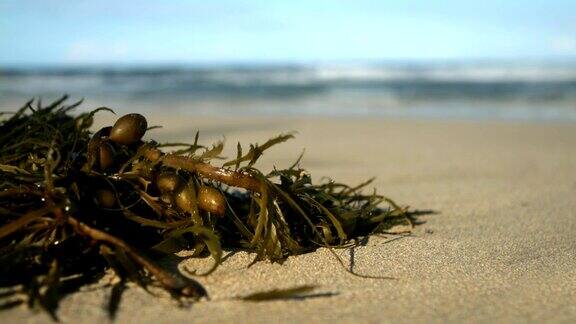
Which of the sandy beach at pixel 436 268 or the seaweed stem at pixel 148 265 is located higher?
the seaweed stem at pixel 148 265

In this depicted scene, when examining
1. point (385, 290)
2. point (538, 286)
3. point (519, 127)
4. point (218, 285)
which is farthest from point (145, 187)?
point (519, 127)

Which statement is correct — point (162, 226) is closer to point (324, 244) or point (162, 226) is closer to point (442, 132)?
point (324, 244)

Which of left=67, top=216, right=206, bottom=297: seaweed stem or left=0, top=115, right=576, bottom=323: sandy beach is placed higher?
left=67, top=216, right=206, bottom=297: seaweed stem

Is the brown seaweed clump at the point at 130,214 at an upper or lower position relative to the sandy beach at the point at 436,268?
upper

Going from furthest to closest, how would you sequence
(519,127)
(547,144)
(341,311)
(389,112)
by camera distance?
1. (389,112)
2. (519,127)
3. (547,144)
4. (341,311)

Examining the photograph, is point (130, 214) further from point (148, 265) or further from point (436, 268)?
point (436, 268)
